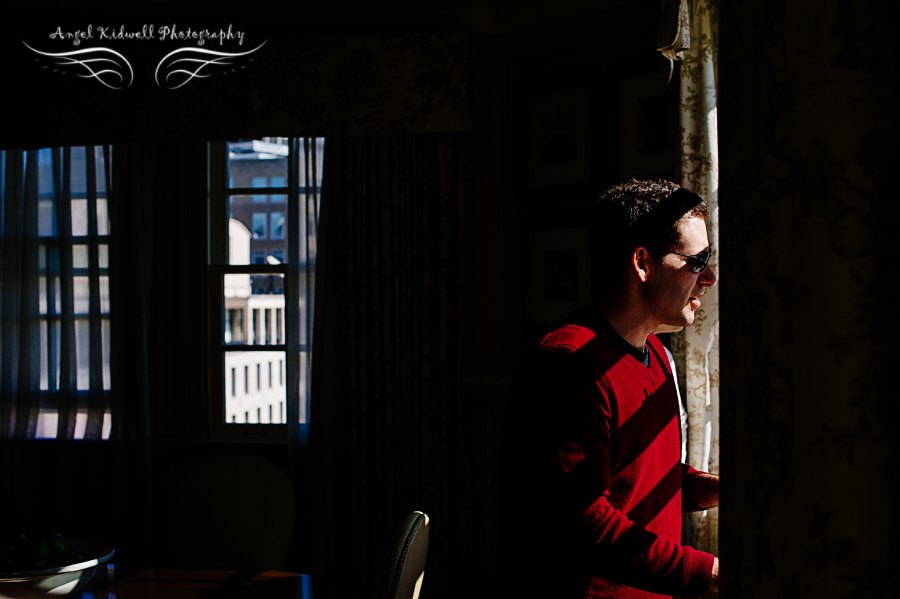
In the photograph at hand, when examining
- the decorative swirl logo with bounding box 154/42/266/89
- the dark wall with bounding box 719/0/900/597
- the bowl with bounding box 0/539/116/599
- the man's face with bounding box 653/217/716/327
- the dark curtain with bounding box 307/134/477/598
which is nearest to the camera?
the dark wall with bounding box 719/0/900/597

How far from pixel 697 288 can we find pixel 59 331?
365cm

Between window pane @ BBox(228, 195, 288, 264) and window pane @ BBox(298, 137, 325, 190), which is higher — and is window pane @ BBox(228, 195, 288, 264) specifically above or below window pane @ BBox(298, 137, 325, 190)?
below

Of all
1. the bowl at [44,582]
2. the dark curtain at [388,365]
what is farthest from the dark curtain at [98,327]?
the bowl at [44,582]

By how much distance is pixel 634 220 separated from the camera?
1.39 m

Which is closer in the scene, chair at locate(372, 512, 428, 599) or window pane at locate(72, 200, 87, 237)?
chair at locate(372, 512, 428, 599)

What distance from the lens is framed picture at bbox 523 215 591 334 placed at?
125 inches

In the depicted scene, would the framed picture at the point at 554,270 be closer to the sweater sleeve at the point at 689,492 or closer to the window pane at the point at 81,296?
the sweater sleeve at the point at 689,492

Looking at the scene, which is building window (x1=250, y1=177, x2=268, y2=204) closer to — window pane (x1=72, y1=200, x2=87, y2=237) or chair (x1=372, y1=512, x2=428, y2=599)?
window pane (x1=72, y1=200, x2=87, y2=237)

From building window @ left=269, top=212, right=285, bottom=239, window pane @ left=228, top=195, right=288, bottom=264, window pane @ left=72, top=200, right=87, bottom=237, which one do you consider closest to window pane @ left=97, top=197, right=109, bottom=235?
window pane @ left=72, top=200, right=87, bottom=237

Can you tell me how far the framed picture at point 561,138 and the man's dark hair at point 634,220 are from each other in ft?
5.72

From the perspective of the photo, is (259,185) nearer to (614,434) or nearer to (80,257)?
(80,257)

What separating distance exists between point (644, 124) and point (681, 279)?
5.94ft

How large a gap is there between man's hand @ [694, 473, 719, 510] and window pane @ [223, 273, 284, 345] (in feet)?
8.92

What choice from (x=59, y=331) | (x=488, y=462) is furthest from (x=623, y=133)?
(x=59, y=331)
